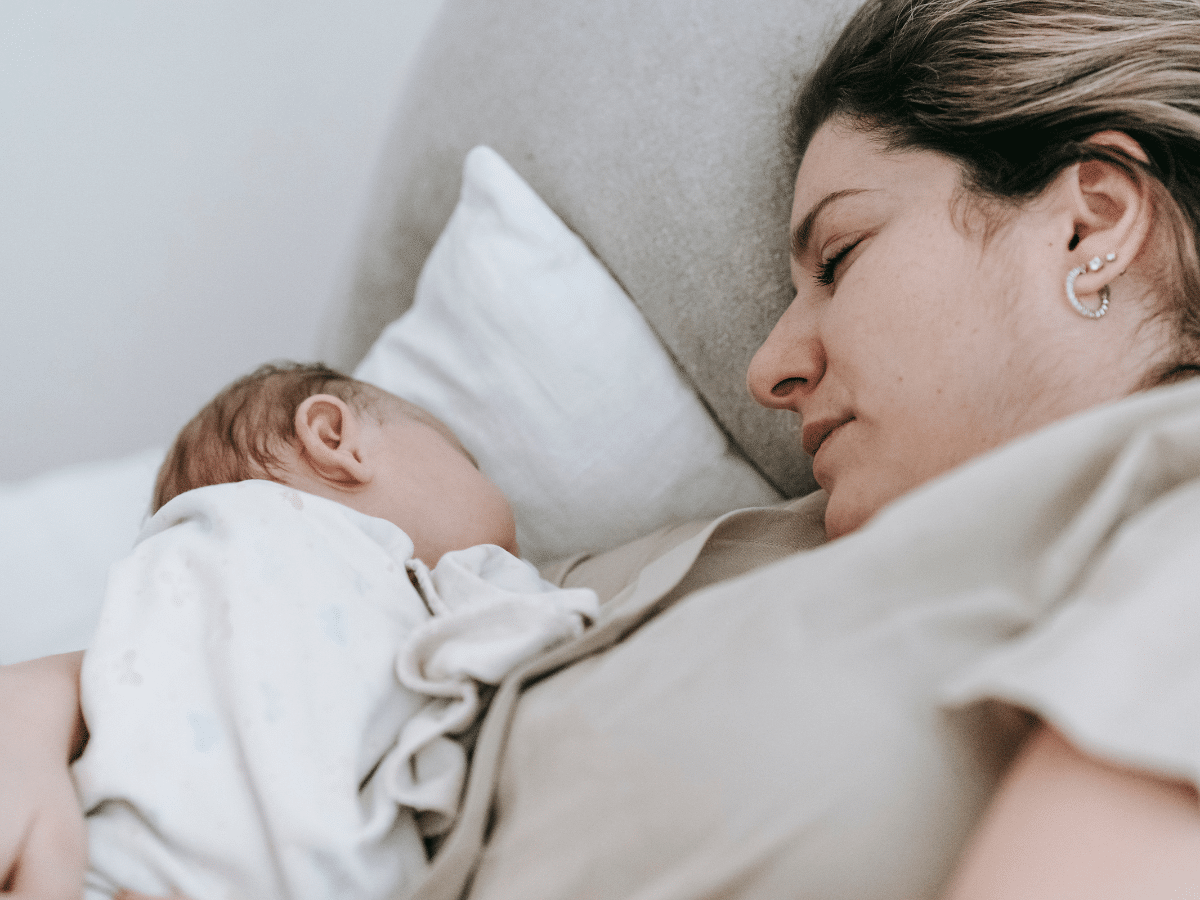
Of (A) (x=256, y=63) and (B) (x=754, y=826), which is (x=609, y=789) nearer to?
(B) (x=754, y=826)

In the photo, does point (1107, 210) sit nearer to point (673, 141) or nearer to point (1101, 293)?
point (1101, 293)

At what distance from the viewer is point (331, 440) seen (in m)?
0.91

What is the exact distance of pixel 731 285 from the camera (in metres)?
1.00

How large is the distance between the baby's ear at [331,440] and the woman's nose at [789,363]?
435 millimetres

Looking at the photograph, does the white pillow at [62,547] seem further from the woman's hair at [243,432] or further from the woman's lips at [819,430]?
the woman's lips at [819,430]

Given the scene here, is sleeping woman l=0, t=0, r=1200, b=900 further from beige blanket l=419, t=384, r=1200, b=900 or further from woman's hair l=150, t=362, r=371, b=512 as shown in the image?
woman's hair l=150, t=362, r=371, b=512

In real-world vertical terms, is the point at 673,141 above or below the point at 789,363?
above

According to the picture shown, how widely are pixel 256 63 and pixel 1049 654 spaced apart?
1848 mm

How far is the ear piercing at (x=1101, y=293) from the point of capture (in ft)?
2.15

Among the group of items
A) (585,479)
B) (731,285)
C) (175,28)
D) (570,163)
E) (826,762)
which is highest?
(175,28)

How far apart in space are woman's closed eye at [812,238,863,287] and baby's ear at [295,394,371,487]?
20.6 inches

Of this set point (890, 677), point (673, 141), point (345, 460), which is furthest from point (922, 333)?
point (345, 460)

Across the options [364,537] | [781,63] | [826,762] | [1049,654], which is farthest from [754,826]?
[781,63]

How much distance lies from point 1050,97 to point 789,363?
12.7 inches
